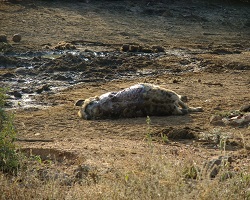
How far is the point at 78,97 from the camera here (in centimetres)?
1080

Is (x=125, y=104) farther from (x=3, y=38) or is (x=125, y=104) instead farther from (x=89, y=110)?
(x=3, y=38)

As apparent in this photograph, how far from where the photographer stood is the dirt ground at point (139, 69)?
7266 millimetres

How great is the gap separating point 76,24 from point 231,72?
6300 mm

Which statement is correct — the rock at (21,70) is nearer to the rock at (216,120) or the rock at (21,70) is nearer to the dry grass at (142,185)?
the rock at (216,120)

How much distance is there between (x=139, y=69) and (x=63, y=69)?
1604 millimetres

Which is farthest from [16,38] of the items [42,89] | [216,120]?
[216,120]

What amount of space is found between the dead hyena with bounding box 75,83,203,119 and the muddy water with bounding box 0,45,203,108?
1488 mm

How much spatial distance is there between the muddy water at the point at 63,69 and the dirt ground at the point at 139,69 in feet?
0.25

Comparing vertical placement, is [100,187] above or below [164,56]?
above

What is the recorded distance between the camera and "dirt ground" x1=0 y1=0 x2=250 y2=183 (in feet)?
23.8

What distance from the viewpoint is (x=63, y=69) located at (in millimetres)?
12766

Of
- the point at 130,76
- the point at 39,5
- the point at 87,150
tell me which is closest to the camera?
the point at 87,150

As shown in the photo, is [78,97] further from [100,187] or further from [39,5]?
[39,5]

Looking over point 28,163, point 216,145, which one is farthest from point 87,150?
point 216,145
